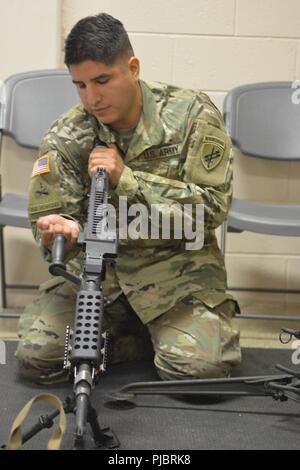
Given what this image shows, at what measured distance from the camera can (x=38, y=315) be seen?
2.55 metres

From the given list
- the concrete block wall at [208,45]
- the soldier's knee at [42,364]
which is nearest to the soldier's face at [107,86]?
the soldier's knee at [42,364]

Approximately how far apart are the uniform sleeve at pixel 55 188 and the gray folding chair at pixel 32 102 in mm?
820

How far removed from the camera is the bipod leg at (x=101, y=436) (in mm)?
1901

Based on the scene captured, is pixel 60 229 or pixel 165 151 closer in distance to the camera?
pixel 60 229

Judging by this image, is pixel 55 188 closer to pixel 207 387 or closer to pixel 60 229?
pixel 60 229

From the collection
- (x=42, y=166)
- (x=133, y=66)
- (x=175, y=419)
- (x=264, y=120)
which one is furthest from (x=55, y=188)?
(x=264, y=120)

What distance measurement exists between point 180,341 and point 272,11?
1647 millimetres

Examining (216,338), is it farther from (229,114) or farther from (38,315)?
(229,114)

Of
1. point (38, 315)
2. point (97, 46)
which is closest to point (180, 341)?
point (38, 315)

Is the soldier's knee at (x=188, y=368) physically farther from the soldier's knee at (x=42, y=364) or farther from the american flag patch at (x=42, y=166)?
the american flag patch at (x=42, y=166)

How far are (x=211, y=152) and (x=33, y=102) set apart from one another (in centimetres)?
114
